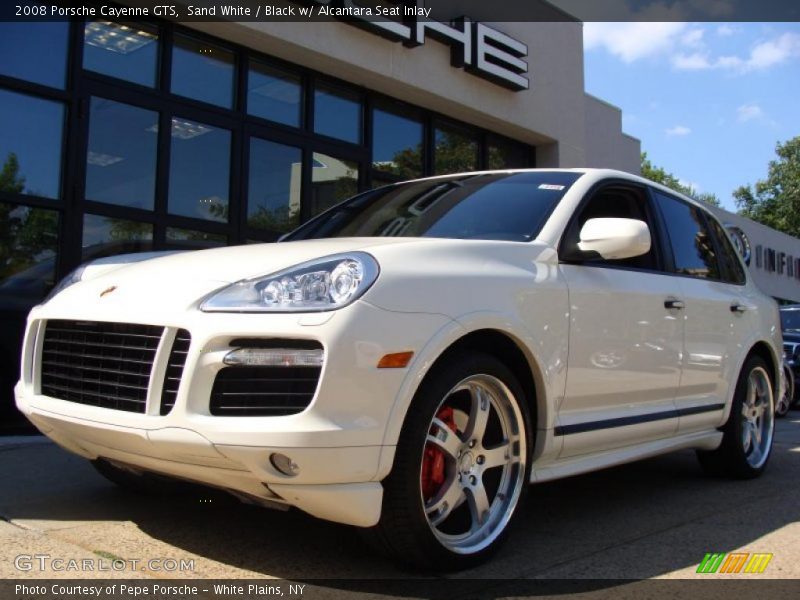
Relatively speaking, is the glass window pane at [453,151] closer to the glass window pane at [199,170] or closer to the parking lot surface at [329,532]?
the glass window pane at [199,170]

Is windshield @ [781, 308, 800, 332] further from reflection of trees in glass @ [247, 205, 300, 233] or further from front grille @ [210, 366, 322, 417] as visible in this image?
front grille @ [210, 366, 322, 417]

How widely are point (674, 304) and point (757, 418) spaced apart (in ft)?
5.32

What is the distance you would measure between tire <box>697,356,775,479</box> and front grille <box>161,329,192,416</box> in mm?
3493

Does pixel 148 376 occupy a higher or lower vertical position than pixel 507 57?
lower

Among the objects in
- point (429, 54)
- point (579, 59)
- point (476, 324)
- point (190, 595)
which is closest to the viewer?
point (190, 595)

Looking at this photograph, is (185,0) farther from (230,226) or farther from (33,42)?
(230,226)

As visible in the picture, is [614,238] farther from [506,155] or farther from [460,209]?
[506,155]

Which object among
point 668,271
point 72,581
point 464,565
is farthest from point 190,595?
point 668,271

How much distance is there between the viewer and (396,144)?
10.6 m

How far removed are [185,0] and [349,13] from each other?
1.94 metres

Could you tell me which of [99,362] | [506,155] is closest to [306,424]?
[99,362]

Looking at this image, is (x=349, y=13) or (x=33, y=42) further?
(x=349, y=13)

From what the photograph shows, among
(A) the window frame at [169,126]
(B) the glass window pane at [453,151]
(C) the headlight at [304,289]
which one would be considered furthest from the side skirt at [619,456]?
(B) the glass window pane at [453,151]

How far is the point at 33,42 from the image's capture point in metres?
7.18
